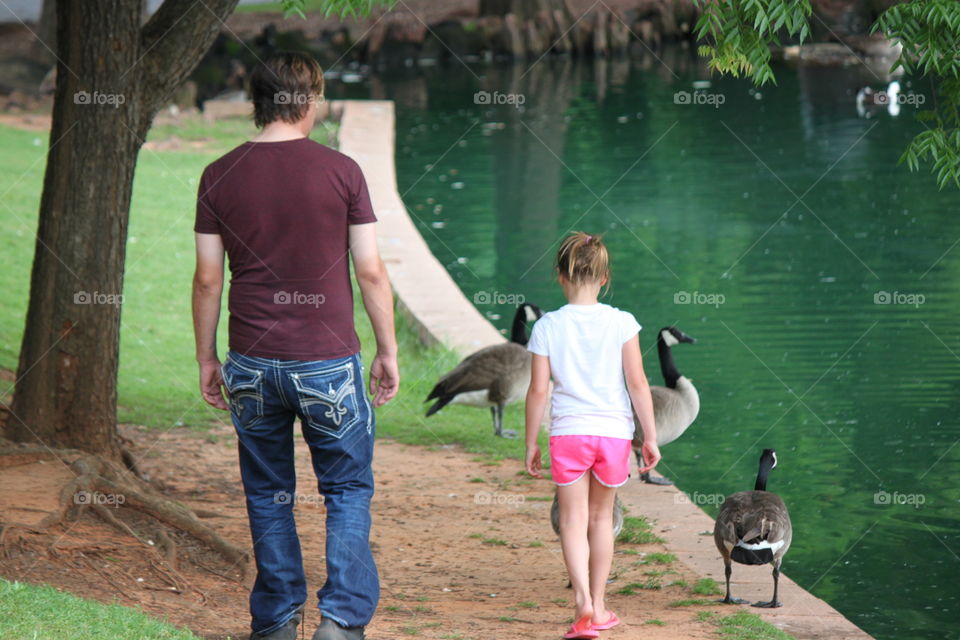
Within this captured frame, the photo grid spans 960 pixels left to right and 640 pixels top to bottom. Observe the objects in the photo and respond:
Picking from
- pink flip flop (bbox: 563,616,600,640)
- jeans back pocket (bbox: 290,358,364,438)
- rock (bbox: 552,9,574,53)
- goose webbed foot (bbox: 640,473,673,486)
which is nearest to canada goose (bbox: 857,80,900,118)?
rock (bbox: 552,9,574,53)

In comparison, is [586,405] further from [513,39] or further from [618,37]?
[618,37]

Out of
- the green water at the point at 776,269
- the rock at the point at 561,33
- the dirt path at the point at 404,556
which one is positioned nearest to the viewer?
the dirt path at the point at 404,556

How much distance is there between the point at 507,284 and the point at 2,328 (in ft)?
18.5

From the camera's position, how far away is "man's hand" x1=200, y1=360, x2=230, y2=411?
15.0ft

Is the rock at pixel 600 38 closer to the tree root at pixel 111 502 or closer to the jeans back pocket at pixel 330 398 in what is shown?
the tree root at pixel 111 502

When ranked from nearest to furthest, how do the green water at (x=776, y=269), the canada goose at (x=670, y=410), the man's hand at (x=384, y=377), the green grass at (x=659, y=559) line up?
the man's hand at (x=384, y=377), the green grass at (x=659, y=559), the canada goose at (x=670, y=410), the green water at (x=776, y=269)

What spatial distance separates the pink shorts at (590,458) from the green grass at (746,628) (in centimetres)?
90

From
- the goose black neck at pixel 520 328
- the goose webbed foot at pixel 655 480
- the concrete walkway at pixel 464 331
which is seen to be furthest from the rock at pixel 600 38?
the goose webbed foot at pixel 655 480

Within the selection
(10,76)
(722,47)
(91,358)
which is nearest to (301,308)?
(722,47)

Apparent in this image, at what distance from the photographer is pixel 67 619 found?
4289 mm

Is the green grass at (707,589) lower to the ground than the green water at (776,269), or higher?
lower

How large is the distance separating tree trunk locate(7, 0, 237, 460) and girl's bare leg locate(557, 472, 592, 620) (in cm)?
324

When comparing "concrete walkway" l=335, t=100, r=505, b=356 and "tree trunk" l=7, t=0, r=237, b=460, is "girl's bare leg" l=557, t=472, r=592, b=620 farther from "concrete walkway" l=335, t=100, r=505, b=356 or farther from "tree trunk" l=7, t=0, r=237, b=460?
"concrete walkway" l=335, t=100, r=505, b=356

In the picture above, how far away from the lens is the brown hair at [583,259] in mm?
4934
